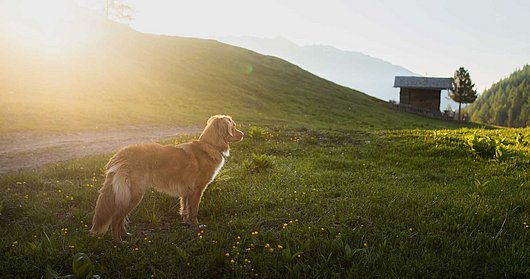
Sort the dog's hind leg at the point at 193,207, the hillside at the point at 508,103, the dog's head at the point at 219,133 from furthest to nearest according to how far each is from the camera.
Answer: the hillside at the point at 508,103 < the dog's head at the point at 219,133 < the dog's hind leg at the point at 193,207

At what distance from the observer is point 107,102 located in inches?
1379

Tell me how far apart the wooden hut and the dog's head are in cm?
6955

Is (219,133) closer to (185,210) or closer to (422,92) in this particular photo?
(185,210)

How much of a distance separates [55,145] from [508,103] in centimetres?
18692

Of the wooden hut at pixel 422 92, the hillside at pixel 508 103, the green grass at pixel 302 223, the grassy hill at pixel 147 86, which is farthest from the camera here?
the hillside at pixel 508 103

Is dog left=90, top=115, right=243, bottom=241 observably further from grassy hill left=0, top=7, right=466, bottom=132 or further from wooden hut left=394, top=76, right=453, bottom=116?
wooden hut left=394, top=76, right=453, bottom=116

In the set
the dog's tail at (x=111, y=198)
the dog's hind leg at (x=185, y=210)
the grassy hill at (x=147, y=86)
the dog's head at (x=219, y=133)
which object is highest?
the grassy hill at (x=147, y=86)

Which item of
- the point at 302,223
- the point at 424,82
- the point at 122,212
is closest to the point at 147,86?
the point at 122,212

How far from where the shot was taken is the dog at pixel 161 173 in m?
5.69

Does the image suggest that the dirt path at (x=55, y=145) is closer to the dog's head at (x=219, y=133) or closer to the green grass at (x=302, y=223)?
the green grass at (x=302, y=223)

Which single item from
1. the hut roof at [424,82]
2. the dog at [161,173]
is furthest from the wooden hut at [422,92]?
the dog at [161,173]

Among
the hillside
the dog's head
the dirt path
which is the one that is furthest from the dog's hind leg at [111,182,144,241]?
the hillside

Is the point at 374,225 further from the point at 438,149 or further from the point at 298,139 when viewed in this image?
the point at 298,139

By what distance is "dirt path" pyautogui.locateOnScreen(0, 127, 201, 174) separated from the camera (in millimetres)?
12953
